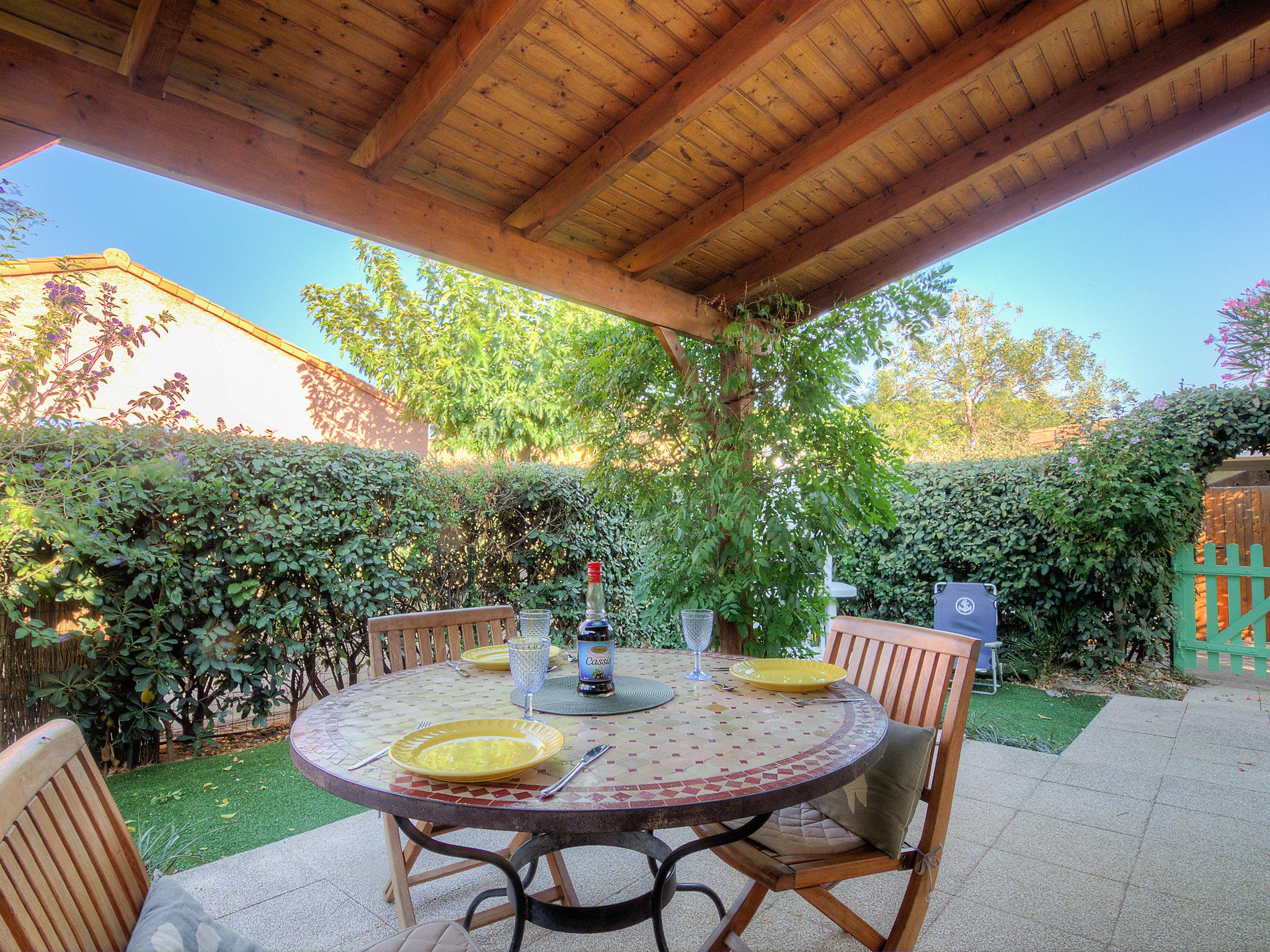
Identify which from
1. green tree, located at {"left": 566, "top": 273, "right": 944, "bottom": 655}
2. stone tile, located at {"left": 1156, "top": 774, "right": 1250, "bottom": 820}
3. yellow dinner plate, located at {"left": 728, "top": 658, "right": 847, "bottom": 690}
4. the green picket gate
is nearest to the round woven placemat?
yellow dinner plate, located at {"left": 728, "top": 658, "right": 847, "bottom": 690}

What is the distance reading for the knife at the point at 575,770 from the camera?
1062 millimetres

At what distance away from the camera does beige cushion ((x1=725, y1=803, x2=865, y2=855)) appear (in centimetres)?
152

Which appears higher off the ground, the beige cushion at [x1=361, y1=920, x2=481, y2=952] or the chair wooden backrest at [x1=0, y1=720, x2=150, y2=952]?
the chair wooden backrest at [x1=0, y1=720, x2=150, y2=952]

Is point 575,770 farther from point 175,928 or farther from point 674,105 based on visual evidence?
point 674,105

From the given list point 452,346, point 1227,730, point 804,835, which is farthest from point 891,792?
point 452,346

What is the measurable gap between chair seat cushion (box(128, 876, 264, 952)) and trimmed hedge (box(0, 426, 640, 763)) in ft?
7.38

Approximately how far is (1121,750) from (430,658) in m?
3.51

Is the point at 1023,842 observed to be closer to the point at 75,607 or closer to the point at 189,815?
the point at 189,815

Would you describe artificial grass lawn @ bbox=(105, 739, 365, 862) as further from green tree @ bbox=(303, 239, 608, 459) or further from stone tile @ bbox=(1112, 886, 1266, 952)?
green tree @ bbox=(303, 239, 608, 459)

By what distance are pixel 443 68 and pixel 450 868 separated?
98.4 inches

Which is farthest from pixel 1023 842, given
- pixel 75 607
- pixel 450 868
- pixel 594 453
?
pixel 75 607

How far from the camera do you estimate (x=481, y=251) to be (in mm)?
2852

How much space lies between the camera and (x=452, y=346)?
13.8 m

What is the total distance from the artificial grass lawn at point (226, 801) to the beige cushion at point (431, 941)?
145 centimetres
